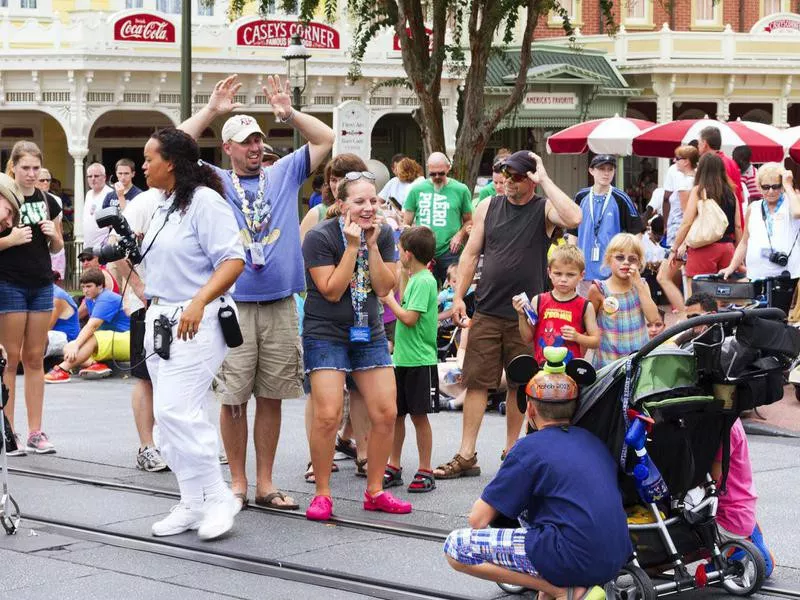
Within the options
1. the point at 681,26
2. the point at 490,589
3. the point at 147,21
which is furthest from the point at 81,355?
the point at 681,26

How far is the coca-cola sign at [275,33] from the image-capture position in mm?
25156

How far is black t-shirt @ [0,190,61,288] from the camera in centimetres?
938

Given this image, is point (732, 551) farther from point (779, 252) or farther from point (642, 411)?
point (779, 252)

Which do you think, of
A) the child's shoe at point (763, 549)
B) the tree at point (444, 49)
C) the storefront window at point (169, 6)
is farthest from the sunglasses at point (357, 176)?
the storefront window at point (169, 6)

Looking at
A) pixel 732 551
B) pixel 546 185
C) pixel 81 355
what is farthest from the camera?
pixel 81 355

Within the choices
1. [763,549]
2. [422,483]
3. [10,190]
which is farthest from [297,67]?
[763,549]

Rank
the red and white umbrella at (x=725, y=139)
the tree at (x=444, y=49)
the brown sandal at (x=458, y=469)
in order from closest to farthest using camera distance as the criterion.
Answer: the brown sandal at (x=458, y=469), the tree at (x=444, y=49), the red and white umbrella at (x=725, y=139)

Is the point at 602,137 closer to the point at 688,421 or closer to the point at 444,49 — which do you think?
the point at 444,49

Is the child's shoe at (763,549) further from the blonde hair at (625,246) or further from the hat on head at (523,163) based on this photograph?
the hat on head at (523,163)

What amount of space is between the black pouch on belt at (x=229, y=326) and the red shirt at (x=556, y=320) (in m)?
1.98

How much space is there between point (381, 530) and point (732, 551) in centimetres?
198

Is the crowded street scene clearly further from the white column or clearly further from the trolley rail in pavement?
the white column

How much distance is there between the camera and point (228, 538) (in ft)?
24.0

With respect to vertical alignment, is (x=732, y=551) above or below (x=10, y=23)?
below
